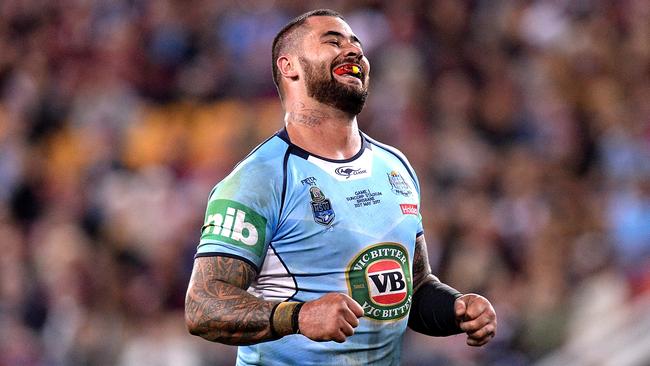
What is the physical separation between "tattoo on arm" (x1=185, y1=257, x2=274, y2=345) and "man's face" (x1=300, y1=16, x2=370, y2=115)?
2.67 feet

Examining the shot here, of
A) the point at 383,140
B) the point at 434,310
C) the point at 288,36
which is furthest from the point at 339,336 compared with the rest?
the point at 383,140

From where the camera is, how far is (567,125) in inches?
395

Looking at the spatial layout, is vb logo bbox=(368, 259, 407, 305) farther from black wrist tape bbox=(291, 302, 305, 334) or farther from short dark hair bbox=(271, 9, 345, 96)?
short dark hair bbox=(271, 9, 345, 96)

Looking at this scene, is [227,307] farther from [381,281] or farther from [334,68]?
[334,68]

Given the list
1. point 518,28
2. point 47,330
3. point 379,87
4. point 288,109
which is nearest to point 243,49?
point 379,87

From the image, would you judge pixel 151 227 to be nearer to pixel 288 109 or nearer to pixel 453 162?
pixel 453 162

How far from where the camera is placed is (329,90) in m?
4.61

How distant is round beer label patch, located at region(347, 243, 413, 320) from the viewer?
4383 mm

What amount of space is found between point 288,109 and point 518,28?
22.4ft

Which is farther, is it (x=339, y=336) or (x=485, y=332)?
(x=485, y=332)

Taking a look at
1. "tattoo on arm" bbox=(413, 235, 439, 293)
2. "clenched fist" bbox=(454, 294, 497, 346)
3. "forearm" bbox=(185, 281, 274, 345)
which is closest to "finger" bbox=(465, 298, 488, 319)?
"clenched fist" bbox=(454, 294, 497, 346)

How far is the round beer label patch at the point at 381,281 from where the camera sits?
4.38m

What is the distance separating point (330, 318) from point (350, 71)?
1186 millimetres

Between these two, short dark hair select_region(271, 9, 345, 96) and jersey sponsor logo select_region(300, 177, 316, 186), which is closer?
jersey sponsor logo select_region(300, 177, 316, 186)
